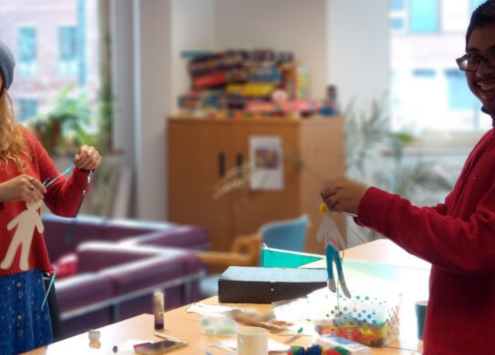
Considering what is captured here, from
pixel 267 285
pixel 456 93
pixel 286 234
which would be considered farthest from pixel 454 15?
pixel 267 285

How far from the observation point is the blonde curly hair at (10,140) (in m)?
1.95

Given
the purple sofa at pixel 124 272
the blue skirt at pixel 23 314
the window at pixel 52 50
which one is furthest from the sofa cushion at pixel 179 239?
the blue skirt at pixel 23 314

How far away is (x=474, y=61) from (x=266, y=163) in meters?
4.25

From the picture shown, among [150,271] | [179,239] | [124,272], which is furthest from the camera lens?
[179,239]

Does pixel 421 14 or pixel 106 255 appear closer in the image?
pixel 106 255

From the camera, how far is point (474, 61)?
155 centimetres

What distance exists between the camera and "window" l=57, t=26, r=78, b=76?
6770mm

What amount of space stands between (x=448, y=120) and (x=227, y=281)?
479 centimetres

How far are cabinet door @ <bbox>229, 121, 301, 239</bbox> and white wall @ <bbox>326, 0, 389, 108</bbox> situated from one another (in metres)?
0.73

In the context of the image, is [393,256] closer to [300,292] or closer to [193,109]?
[300,292]

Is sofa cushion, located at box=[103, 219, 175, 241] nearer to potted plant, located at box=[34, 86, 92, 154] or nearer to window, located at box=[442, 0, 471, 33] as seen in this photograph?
potted plant, located at box=[34, 86, 92, 154]

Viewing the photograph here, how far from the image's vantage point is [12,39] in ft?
21.4

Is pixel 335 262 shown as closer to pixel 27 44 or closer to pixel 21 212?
pixel 21 212

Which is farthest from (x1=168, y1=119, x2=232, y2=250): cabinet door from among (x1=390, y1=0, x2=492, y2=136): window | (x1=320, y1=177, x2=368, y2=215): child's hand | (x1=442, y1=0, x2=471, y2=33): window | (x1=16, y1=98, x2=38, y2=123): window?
(x1=320, y1=177, x2=368, y2=215): child's hand
